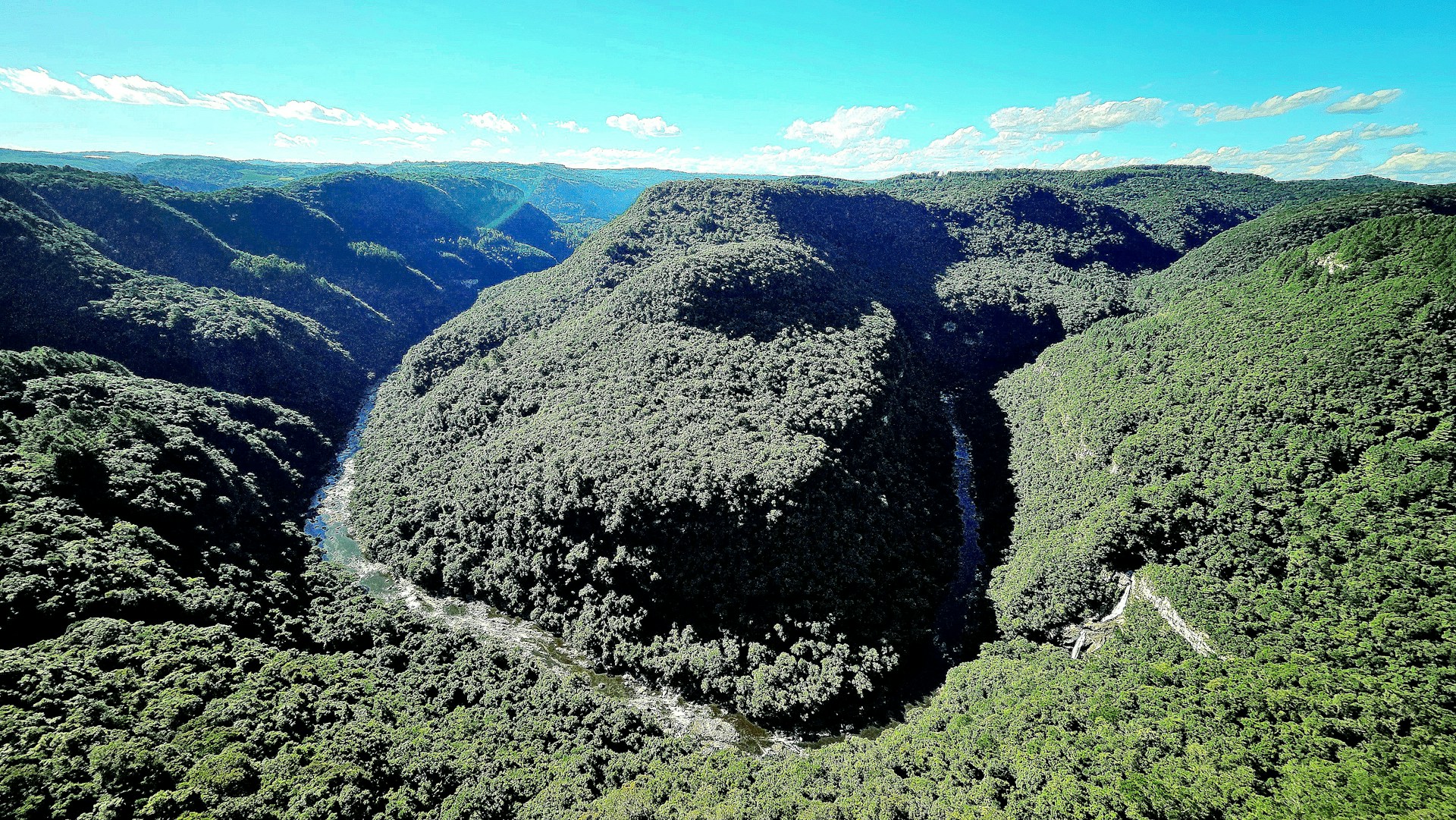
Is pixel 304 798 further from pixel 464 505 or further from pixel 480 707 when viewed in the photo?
pixel 464 505

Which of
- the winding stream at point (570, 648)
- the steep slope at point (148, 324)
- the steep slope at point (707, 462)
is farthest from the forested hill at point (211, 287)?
the winding stream at point (570, 648)

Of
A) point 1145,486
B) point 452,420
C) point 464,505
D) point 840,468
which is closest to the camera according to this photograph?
point 1145,486

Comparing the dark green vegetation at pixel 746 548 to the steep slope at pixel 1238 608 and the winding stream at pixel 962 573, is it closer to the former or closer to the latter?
the steep slope at pixel 1238 608

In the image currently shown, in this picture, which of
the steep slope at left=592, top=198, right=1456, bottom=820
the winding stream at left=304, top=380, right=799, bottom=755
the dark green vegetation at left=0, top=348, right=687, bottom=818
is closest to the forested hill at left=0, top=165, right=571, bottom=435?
the dark green vegetation at left=0, top=348, right=687, bottom=818

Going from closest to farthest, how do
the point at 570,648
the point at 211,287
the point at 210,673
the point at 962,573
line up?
the point at 210,673 → the point at 570,648 → the point at 962,573 → the point at 211,287

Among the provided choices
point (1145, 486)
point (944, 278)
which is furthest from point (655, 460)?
point (944, 278)

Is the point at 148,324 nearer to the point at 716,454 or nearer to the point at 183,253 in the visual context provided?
the point at 183,253

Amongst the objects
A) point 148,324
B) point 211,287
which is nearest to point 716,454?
point 148,324

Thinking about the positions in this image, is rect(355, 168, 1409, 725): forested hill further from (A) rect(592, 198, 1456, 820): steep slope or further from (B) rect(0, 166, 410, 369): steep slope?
(B) rect(0, 166, 410, 369): steep slope
